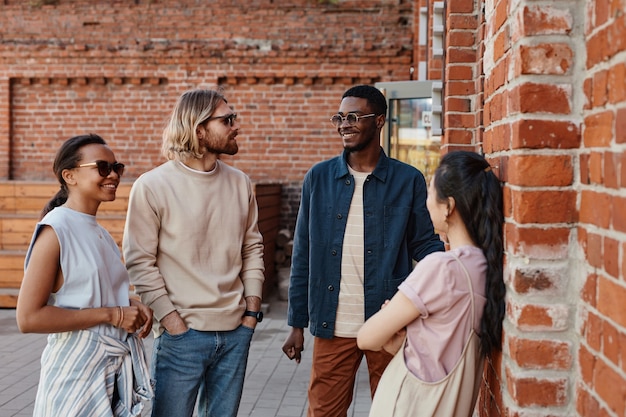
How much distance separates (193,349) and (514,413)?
4.80 feet

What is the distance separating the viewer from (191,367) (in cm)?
304

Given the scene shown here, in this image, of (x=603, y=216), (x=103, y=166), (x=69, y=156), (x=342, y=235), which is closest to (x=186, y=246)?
(x=103, y=166)

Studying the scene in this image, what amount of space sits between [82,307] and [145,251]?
16.6 inches

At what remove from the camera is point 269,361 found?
6.62 m

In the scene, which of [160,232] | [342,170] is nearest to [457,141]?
[342,170]

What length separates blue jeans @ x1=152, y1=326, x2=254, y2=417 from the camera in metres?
3.02

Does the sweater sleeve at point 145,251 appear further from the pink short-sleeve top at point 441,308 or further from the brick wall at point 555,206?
the brick wall at point 555,206

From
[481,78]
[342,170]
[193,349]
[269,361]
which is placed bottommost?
[269,361]

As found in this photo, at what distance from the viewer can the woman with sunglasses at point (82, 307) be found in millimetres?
2576

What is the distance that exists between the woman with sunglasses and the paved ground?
2.48 metres

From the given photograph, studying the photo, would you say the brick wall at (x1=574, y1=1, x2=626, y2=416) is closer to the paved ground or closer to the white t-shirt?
the white t-shirt

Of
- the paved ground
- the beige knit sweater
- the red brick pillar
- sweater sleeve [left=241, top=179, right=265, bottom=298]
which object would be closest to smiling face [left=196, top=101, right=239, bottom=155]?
the beige knit sweater

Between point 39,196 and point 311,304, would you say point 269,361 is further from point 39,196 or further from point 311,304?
point 39,196

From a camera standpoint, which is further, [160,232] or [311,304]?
[311,304]
